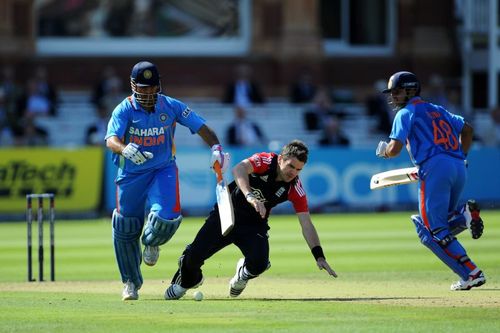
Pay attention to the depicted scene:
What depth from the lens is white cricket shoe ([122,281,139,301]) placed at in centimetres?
1084

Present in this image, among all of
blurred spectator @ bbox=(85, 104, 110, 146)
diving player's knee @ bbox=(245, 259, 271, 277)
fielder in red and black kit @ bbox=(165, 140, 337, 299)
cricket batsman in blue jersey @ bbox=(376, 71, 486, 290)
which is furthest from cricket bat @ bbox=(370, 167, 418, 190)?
blurred spectator @ bbox=(85, 104, 110, 146)

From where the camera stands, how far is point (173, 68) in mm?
30109

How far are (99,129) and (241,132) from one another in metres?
2.75

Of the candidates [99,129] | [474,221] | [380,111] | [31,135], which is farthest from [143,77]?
[380,111]

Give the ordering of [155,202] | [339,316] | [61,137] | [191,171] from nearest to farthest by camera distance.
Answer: [339,316], [155,202], [191,171], [61,137]

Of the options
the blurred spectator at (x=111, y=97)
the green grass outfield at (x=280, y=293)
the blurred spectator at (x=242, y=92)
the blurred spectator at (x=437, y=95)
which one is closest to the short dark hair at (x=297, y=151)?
the green grass outfield at (x=280, y=293)

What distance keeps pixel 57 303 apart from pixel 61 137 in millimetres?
15216

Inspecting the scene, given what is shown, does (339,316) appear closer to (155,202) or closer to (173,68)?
(155,202)

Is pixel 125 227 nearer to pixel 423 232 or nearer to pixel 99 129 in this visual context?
pixel 423 232

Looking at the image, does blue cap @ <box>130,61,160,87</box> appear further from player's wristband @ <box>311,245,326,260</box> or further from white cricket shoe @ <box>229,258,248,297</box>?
player's wristband @ <box>311,245,326,260</box>

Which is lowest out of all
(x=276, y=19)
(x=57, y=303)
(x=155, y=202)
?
(x=57, y=303)

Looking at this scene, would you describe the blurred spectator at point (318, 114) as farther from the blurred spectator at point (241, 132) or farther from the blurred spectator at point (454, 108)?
the blurred spectator at point (454, 108)

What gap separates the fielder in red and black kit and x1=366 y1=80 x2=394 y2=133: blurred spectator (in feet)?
53.4

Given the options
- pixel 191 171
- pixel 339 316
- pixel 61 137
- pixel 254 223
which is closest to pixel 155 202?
pixel 254 223
